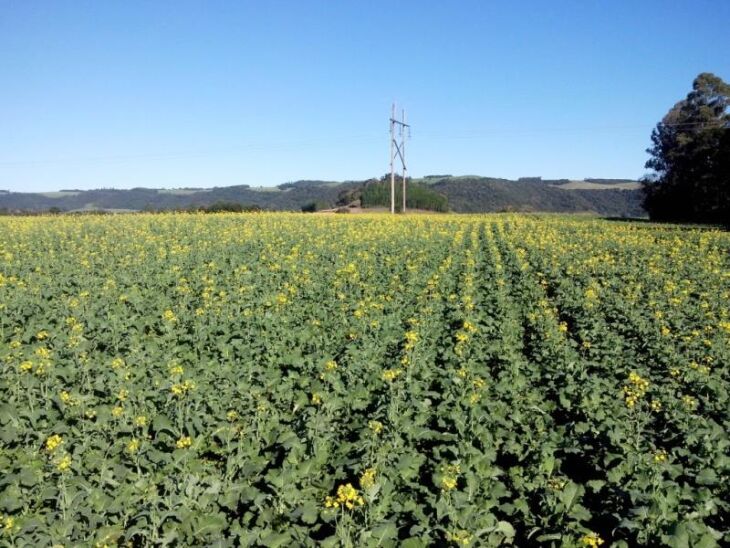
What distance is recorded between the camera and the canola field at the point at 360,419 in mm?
4398

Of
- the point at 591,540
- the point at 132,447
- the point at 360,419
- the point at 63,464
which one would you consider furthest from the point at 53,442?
the point at 591,540

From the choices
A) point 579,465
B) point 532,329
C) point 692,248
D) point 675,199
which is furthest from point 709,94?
point 579,465

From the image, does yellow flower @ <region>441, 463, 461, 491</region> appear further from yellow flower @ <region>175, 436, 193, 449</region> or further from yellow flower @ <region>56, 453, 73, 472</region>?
yellow flower @ <region>56, 453, 73, 472</region>

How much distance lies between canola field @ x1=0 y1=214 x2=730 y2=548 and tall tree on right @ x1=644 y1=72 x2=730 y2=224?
4522cm

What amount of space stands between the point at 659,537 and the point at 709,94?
2859 inches

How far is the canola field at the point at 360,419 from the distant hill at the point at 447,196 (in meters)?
106

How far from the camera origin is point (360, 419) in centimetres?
648

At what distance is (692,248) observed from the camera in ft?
79.9

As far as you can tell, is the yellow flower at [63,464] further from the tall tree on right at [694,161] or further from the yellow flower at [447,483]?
the tall tree on right at [694,161]

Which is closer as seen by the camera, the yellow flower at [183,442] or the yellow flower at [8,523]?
the yellow flower at [8,523]

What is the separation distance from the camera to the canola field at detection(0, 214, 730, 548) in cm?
440

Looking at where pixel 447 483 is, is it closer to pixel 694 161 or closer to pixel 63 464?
pixel 63 464

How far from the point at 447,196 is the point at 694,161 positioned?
7542 cm

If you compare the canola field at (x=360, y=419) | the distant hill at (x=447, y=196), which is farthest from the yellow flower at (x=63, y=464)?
the distant hill at (x=447, y=196)
